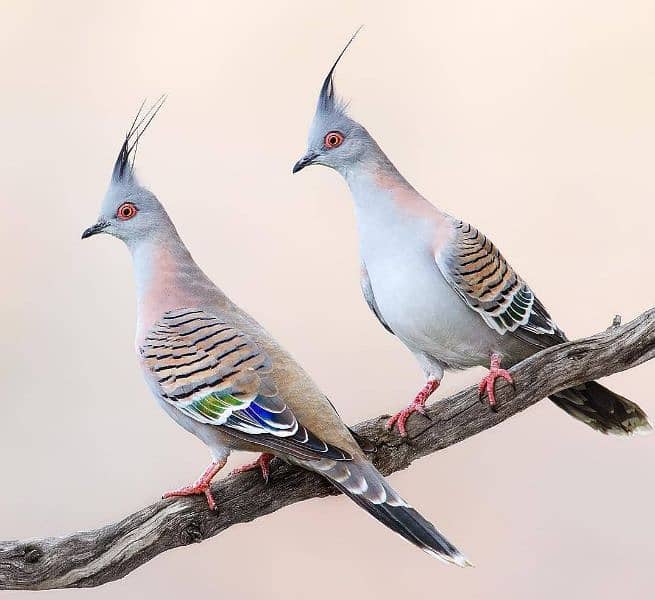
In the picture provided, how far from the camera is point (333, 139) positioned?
2006 millimetres

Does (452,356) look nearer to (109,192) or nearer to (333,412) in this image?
(333,412)

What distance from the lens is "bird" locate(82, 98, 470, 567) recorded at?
5.64 ft

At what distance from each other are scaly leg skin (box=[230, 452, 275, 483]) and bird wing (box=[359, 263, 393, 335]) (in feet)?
1.35

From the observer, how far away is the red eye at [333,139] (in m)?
2.00

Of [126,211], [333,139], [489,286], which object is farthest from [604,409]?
[126,211]

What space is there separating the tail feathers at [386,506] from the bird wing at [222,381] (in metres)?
0.03

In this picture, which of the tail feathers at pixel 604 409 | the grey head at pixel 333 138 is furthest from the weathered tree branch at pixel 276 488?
the grey head at pixel 333 138

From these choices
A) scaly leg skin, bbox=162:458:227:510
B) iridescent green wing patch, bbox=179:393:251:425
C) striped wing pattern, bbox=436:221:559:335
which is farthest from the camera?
striped wing pattern, bbox=436:221:559:335

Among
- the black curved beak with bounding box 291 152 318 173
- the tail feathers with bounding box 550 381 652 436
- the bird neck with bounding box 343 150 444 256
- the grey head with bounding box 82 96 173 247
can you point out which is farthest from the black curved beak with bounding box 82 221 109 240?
the tail feathers with bounding box 550 381 652 436

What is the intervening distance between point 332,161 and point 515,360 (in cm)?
60

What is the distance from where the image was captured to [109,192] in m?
1.95

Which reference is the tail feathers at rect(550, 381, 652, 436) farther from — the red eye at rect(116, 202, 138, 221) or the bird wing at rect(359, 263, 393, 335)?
the red eye at rect(116, 202, 138, 221)

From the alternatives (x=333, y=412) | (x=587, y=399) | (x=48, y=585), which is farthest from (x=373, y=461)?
(x=48, y=585)

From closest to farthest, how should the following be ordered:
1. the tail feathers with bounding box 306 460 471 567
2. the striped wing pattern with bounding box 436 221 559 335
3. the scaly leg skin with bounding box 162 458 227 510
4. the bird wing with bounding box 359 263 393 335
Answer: the tail feathers with bounding box 306 460 471 567
the scaly leg skin with bounding box 162 458 227 510
the striped wing pattern with bounding box 436 221 559 335
the bird wing with bounding box 359 263 393 335
